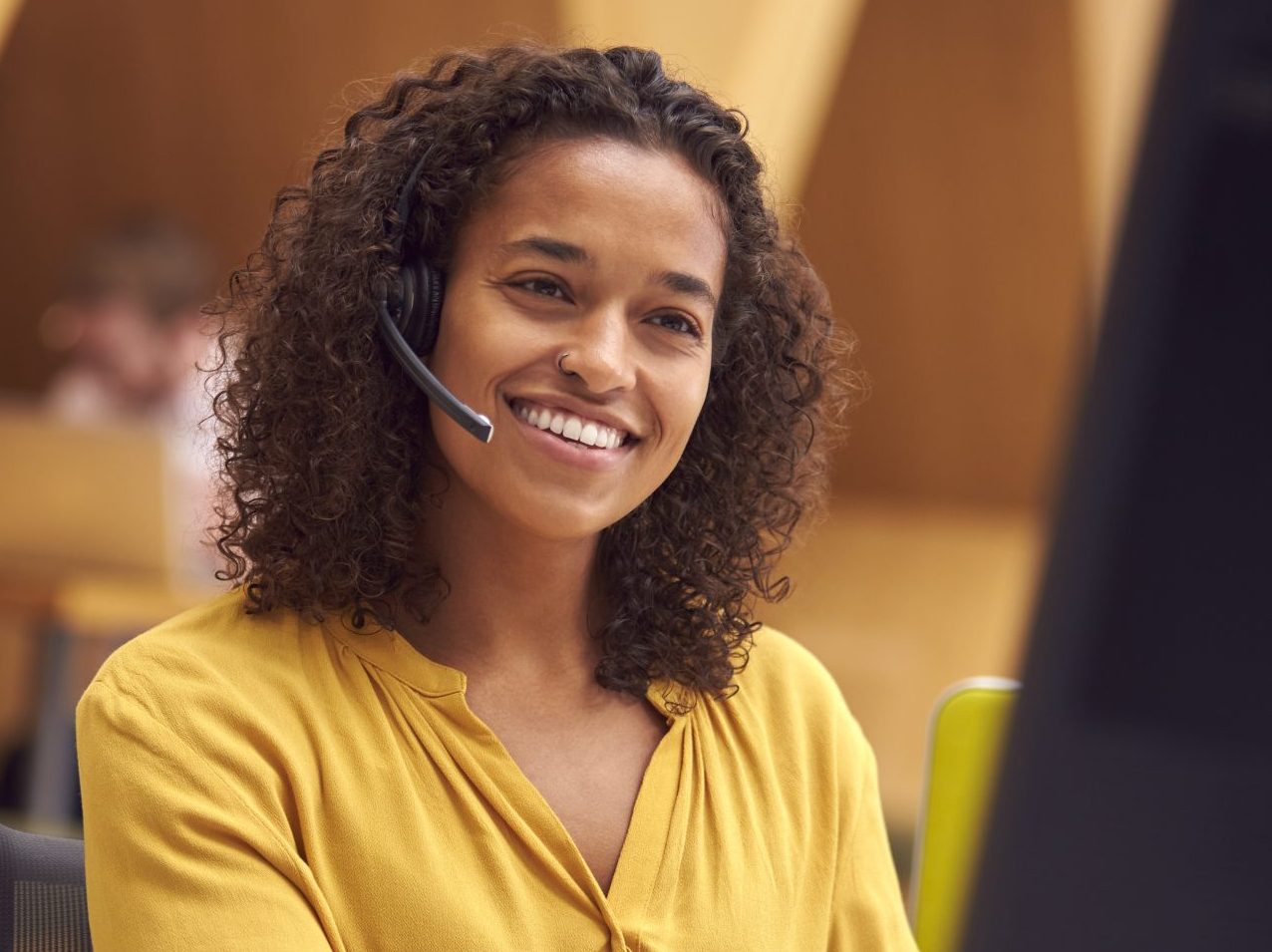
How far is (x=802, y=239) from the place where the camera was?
5.69 meters

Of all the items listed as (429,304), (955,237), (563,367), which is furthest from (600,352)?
(955,237)

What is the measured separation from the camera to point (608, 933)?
1.11 metres

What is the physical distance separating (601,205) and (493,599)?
1.00 ft

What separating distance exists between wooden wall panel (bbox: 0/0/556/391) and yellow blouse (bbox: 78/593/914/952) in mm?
3617

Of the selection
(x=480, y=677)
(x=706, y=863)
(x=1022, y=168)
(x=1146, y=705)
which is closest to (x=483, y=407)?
(x=480, y=677)

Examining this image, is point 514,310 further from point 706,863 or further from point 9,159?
point 9,159

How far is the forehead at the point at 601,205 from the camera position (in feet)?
3.87

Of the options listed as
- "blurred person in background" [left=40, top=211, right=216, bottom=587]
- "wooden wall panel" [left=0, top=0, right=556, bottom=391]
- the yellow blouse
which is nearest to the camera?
the yellow blouse

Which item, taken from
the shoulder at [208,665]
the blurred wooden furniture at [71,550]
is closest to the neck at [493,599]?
the shoulder at [208,665]

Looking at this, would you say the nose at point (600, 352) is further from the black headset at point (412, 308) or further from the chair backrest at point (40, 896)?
the chair backrest at point (40, 896)

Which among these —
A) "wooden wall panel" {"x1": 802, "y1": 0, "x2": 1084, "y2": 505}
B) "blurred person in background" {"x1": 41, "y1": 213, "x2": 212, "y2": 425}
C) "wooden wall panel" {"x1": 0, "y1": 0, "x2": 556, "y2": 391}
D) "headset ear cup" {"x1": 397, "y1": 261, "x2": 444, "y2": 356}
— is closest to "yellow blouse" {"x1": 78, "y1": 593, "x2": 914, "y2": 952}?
"headset ear cup" {"x1": 397, "y1": 261, "x2": 444, "y2": 356}

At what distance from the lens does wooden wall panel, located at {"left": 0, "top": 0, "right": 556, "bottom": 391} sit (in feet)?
16.3

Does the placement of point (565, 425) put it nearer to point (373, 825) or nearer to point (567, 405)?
point (567, 405)

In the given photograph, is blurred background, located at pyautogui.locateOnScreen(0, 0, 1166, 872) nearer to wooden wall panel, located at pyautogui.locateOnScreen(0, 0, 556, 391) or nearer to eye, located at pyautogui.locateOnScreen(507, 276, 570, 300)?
wooden wall panel, located at pyautogui.locateOnScreen(0, 0, 556, 391)
